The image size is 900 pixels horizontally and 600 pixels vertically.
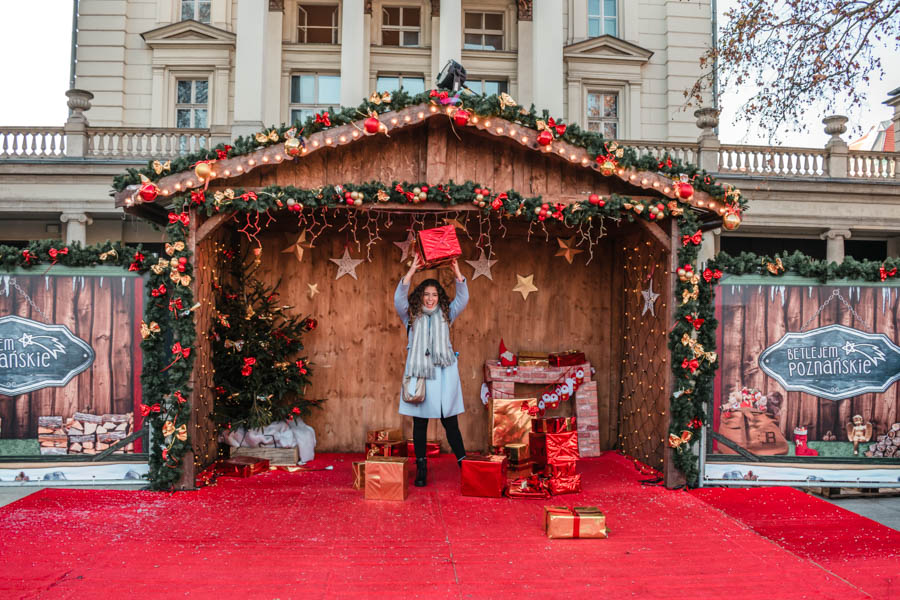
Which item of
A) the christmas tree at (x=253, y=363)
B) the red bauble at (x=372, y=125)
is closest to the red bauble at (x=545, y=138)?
the red bauble at (x=372, y=125)

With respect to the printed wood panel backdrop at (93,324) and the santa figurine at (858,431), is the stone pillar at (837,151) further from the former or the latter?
the printed wood panel backdrop at (93,324)

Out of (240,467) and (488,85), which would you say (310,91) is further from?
(240,467)

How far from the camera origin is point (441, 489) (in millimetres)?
6070

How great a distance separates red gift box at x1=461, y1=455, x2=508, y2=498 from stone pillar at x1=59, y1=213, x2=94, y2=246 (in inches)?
455

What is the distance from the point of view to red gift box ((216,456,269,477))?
6.59 meters

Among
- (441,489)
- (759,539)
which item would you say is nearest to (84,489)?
(441,489)

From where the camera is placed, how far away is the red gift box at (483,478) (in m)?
5.82

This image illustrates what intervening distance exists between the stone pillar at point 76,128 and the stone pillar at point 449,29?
7.68 metres

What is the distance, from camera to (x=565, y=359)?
302 inches

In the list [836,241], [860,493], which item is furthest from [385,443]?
[836,241]

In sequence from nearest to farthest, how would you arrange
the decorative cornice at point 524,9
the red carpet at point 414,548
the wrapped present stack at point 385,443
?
the red carpet at point 414,548
the wrapped present stack at point 385,443
the decorative cornice at point 524,9

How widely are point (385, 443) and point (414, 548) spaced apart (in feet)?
8.05

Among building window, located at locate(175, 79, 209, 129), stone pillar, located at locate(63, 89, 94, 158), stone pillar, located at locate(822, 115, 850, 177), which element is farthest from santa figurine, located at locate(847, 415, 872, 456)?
building window, located at locate(175, 79, 209, 129)

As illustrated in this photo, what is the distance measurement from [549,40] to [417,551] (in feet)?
42.8
